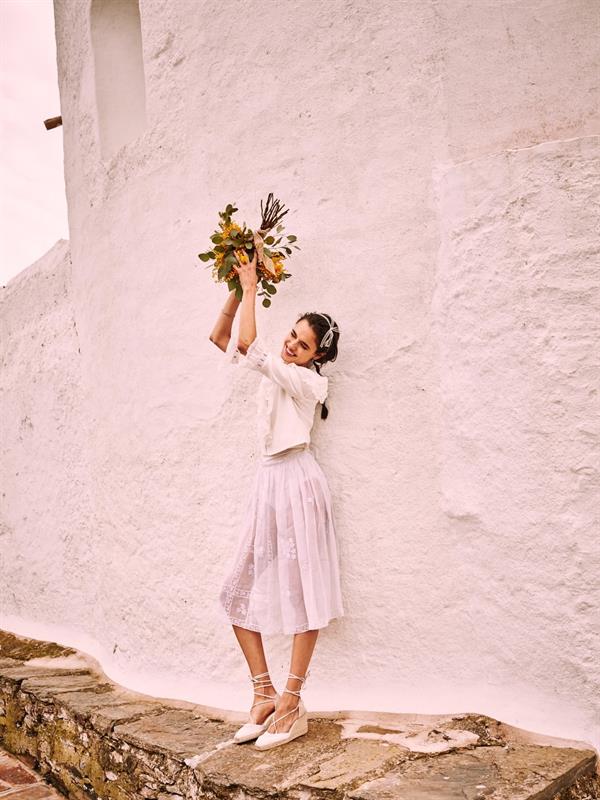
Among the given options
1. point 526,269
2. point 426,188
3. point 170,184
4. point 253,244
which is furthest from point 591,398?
point 170,184

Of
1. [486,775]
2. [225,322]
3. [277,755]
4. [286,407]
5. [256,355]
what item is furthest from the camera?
[225,322]

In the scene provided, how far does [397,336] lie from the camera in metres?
3.24

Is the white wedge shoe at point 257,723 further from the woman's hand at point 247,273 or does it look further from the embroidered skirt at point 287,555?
the woman's hand at point 247,273

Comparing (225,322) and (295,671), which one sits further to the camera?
(225,322)

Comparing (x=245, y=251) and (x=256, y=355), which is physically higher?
(x=245, y=251)

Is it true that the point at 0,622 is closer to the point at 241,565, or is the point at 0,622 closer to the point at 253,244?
the point at 241,565

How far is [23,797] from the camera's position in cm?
389

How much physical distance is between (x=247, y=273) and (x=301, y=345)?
0.35 m

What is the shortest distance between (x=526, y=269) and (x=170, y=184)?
1.93 m

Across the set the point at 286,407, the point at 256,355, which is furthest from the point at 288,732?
the point at 256,355

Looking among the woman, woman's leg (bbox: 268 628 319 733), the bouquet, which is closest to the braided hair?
the woman

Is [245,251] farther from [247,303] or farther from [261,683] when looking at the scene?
[261,683]

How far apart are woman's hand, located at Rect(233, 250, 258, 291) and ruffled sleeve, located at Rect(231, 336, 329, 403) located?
0.24m

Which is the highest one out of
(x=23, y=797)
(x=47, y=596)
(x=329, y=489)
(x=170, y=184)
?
(x=170, y=184)
